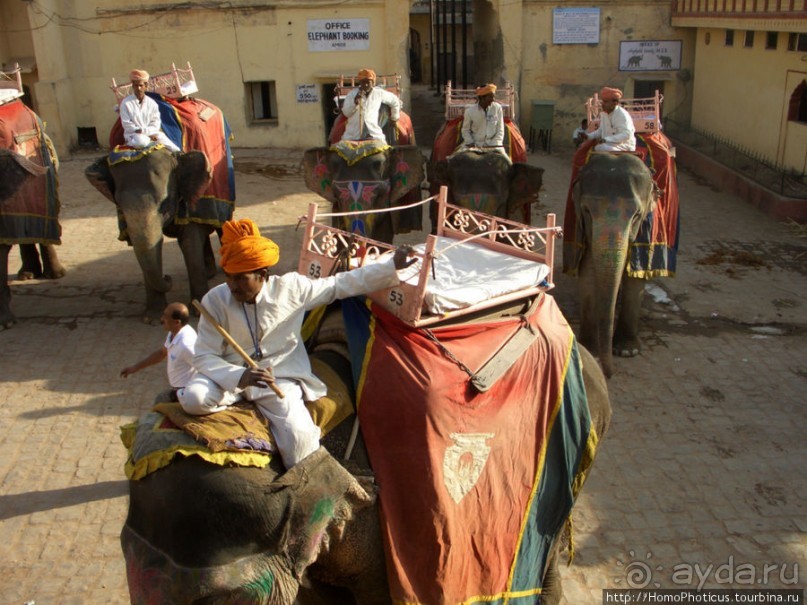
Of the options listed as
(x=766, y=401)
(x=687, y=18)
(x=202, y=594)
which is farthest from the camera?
(x=687, y=18)

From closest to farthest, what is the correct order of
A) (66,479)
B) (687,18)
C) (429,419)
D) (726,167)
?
1. (429,419)
2. (66,479)
3. (726,167)
4. (687,18)

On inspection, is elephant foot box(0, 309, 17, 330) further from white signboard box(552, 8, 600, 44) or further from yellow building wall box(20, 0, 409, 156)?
white signboard box(552, 8, 600, 44)

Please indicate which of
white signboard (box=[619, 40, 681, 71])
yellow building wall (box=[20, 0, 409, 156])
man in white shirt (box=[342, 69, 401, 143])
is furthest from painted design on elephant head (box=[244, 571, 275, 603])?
white signboard (box=[619, 40, 681, 71])

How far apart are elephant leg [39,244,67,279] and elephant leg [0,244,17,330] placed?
1.25 meters

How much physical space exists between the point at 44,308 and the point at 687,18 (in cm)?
1383

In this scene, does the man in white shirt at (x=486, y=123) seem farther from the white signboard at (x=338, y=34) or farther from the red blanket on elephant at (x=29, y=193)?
the white signboard at (x=338, y=34)

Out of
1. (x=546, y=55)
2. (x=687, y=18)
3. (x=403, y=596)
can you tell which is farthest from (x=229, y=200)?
(x=687, y=18)

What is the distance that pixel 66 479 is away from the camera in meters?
5.90

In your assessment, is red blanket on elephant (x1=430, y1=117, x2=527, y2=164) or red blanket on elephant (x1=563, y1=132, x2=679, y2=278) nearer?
red blanket on elephant (x1=563, y1=132, x2=679, y2=278)

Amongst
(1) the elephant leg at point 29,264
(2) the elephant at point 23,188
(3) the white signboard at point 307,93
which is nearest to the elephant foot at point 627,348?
(2) the elephant at point 23,188

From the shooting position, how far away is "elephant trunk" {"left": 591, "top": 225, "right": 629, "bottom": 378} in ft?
23.1

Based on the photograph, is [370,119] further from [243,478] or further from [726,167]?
[726,167]

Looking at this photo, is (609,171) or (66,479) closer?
(66,479)

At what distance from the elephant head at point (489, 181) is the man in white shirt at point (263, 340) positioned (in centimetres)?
550
